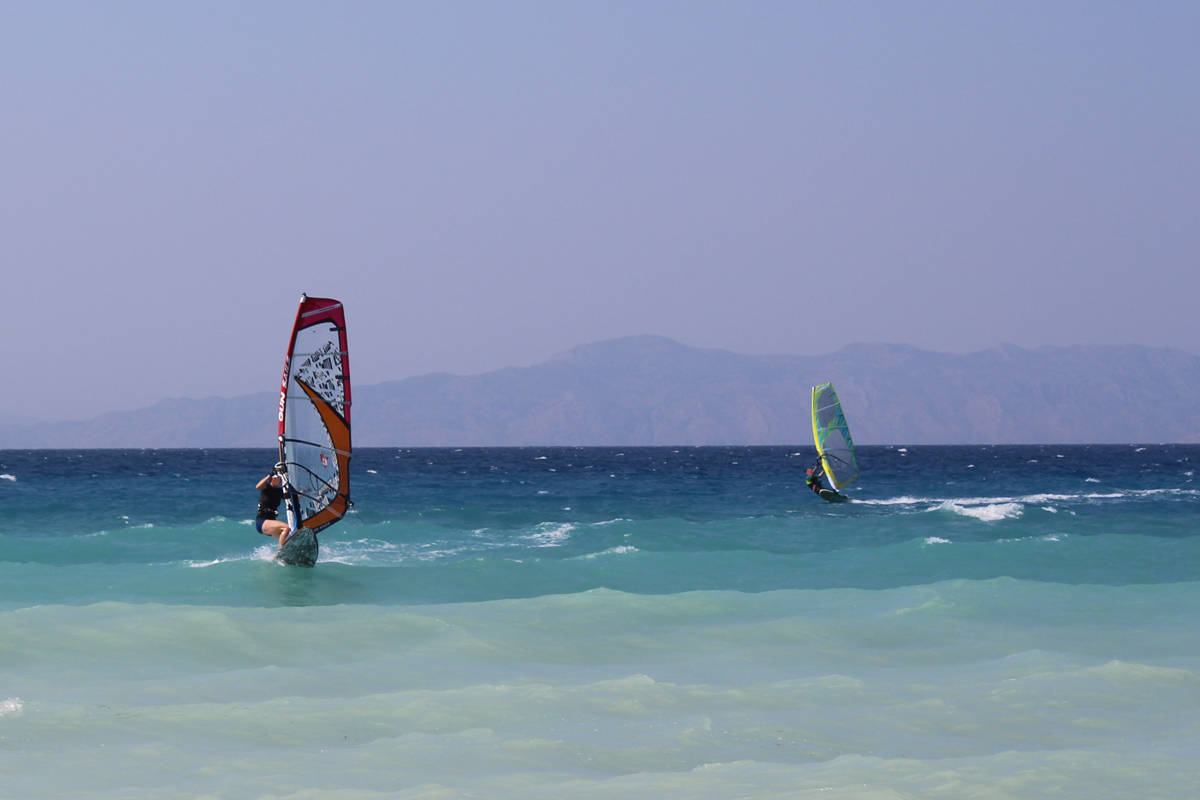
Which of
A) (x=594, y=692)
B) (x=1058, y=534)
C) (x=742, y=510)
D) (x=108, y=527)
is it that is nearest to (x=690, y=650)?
(x=594, y=692)

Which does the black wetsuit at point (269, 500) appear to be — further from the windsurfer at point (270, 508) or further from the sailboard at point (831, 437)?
the sailboard at point (831, 437)

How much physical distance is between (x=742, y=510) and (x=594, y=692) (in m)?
28.9

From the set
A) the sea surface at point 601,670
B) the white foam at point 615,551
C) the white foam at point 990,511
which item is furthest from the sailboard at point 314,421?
the white foam at point 990,511

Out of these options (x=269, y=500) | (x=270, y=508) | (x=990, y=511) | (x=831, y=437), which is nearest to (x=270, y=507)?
(x=270, y=508)

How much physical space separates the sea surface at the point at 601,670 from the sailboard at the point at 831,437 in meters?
16.5

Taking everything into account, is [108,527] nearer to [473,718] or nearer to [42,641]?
[42,641]

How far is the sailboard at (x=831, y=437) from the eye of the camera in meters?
43.7

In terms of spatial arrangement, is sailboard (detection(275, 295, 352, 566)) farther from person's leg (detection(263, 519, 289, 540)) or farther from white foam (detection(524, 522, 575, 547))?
white foam (detection(524, 522, 575, 547))

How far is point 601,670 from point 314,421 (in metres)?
8.10

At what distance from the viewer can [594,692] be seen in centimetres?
1120

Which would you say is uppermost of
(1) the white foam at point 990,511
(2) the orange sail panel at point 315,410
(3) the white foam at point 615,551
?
(2) the orange sail panel at point 315,410

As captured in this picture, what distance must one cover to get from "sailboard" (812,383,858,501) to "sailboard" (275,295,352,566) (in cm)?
2589

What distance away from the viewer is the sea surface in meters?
8.66

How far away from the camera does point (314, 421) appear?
1892 centimetres
